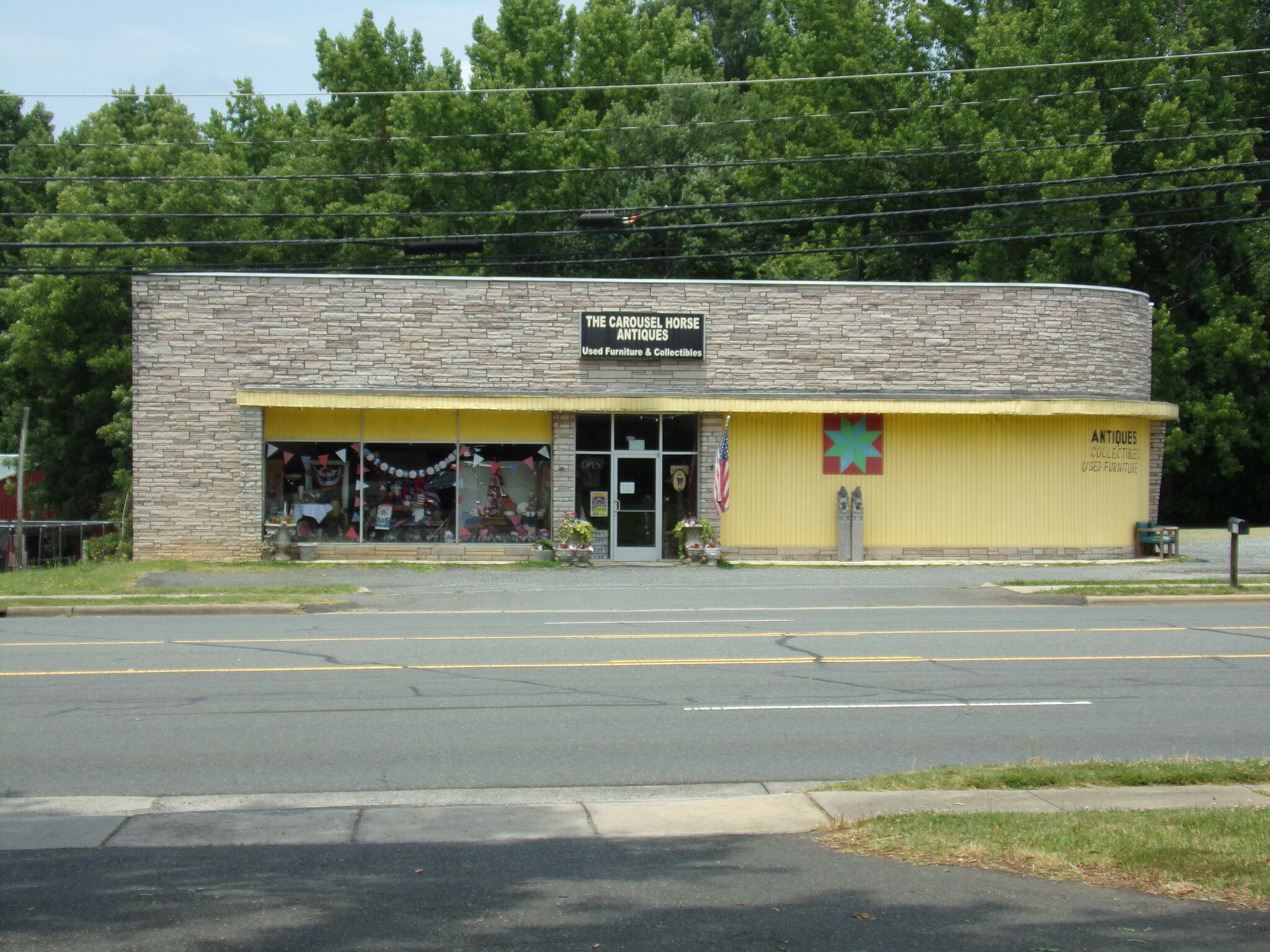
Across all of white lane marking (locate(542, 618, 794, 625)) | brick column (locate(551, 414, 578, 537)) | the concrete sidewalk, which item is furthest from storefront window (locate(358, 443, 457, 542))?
the concrete sidewalk

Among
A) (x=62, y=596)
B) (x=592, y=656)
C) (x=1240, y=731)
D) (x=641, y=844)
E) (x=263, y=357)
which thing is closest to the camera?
(x=641, y=844)

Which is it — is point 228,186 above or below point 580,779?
above

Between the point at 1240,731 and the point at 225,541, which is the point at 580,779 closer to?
the point at 1240,731

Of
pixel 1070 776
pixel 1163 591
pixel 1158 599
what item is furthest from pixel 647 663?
pixel 1163 591

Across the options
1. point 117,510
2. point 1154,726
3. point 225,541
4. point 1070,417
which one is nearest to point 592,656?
point 1154,726

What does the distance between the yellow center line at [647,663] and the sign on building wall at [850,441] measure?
12.6 metres

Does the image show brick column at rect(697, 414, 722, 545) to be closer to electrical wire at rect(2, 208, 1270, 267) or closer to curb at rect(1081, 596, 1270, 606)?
curb at rect(1081, 596, 1270, 606)

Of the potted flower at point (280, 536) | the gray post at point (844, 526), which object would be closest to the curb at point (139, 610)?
the potted flower at point (280, 536)

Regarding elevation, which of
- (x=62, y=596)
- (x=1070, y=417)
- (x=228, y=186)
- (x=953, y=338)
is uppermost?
(x=228, y=186)

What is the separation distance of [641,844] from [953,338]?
20733mm

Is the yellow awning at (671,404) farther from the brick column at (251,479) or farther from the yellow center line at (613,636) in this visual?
the yellow center line at (613,636)

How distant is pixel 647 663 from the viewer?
12.7m

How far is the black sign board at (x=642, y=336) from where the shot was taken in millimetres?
24828

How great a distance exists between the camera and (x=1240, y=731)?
9617mm
